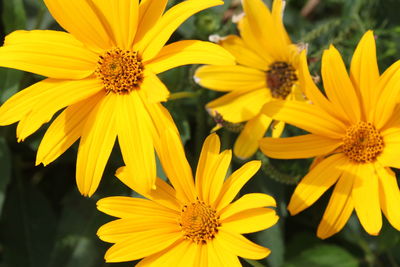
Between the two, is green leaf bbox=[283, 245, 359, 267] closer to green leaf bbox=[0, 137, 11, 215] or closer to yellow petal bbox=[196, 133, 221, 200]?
yellow petal bbox=[196, 133, 221, 200]

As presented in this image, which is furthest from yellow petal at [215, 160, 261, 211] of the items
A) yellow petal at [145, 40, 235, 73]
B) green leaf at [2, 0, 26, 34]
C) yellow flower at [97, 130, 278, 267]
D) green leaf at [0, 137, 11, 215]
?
green leaf at [2, 0, 26, 34]

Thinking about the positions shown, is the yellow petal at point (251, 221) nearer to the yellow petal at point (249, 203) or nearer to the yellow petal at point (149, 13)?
the yellow petal at point (249, 203)

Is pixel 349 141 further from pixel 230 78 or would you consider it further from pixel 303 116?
pixel 230 78

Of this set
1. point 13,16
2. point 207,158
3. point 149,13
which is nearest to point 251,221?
point 207,158

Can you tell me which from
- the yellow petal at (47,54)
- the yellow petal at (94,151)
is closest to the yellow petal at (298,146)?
the yellow petal at (94,151)

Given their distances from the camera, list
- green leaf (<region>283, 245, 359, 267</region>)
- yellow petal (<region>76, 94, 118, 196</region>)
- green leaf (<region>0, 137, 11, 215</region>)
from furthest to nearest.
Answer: green leaf (<region>283, 245, 359, 267</region>) < green leaf (<region>0, 137, 11, 215</region>) < yellow petal (<region>76, 94, 118, 196</region>)

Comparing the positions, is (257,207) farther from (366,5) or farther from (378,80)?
(366,5)
